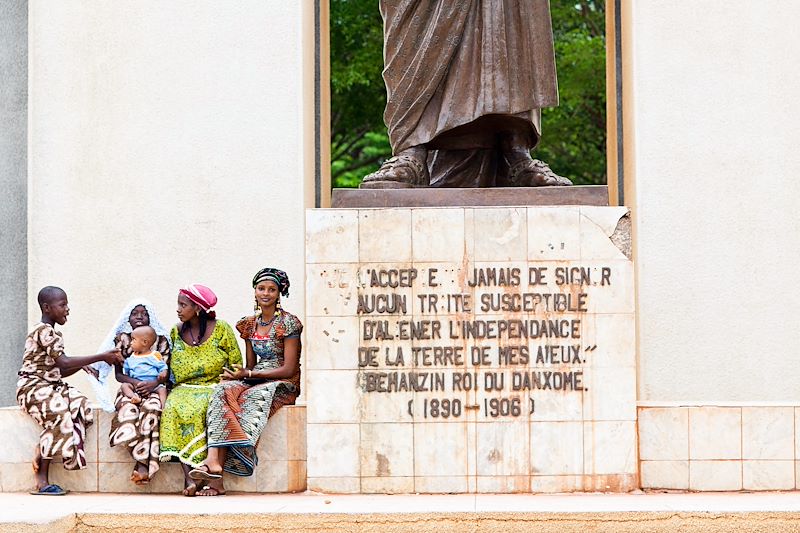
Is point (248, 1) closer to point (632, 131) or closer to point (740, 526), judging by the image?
point (632, 131)

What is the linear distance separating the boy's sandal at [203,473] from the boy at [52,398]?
0.67m

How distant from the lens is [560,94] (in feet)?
57.8

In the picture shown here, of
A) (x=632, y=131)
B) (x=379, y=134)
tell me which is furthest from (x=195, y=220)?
(x=379, y=134)

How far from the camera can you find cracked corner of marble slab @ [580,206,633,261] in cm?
750

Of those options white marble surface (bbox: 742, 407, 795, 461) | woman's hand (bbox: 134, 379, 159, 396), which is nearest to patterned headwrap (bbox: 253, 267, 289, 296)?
woman's hand (bbox: 134, 379, 159, 396)

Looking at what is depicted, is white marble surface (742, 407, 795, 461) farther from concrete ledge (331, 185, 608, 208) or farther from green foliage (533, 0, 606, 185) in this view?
green foliage (533, 0, 606, 185)

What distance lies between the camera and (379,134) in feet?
60.8

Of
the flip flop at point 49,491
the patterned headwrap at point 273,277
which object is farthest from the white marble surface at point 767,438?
the flip flop at point 49,491

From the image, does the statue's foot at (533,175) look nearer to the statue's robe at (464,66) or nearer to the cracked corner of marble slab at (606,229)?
the statue's robe at (464,66)

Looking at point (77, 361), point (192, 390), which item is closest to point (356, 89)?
point (77, 361)

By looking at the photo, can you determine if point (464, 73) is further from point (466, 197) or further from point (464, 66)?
point (466, 197)

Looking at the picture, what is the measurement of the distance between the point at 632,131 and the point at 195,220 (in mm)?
3631

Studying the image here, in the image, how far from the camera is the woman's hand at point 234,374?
766cm

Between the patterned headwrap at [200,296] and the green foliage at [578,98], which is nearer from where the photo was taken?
the patterned headwrap at [200,296]
